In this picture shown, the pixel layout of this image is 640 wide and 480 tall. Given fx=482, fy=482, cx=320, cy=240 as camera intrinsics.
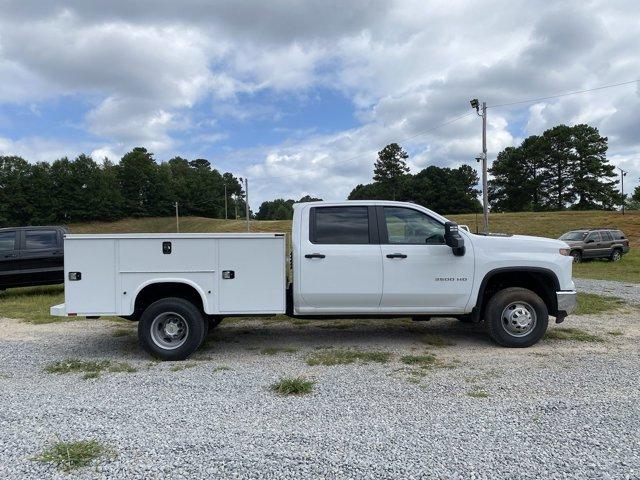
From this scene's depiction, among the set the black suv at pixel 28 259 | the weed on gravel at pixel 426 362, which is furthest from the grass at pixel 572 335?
the black suv at pixel 28 259

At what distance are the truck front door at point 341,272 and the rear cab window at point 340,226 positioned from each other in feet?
0.04

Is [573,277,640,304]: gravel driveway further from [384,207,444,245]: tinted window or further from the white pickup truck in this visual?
[384,207,444,245]: tinted window

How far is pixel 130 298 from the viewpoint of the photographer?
5930 mm

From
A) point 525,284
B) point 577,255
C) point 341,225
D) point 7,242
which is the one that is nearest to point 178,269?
point 341,225

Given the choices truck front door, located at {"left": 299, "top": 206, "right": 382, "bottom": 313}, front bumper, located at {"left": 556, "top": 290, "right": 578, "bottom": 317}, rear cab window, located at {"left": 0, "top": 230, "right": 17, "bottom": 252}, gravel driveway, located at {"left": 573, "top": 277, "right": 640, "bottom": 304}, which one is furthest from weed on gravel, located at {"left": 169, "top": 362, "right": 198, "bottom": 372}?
gravel driveway, located at {"left": 573, "top": 277, "right": 640, "bottom": 304}

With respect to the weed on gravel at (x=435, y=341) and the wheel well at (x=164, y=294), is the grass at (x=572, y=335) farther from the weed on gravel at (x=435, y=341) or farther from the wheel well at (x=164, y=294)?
the wheel well at (x=164, y=294)

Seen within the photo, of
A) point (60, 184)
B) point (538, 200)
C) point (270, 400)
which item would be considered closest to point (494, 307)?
point (270, 400)

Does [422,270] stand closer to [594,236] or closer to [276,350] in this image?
[276,350]

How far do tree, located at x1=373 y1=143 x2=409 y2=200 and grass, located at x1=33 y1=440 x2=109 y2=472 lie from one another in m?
101

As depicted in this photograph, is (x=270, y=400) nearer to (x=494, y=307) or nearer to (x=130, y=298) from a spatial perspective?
(x=130, y=298)

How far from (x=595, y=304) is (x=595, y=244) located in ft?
50.5

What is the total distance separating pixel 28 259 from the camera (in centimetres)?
1216

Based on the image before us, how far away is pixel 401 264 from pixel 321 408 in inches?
94.8

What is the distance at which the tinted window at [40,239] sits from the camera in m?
12.3
